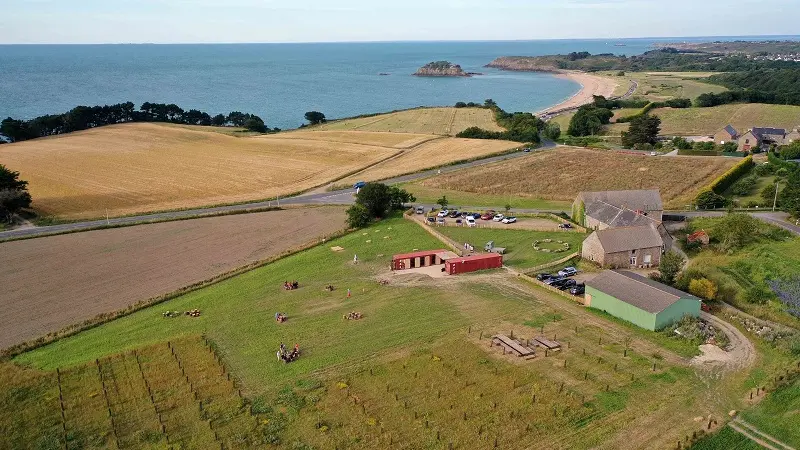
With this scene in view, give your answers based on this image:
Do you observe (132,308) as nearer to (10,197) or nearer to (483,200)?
(10,197)

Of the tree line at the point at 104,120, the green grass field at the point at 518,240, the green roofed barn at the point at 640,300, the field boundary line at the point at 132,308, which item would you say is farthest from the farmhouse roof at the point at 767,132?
the tree line at the point at 104,120

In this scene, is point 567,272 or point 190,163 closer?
point 567,272

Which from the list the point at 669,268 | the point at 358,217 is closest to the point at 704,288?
the point at 669,268

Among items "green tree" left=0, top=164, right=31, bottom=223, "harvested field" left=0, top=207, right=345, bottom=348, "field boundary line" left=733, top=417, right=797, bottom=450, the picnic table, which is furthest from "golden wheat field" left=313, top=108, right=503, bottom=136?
"field boundary line" left=733, top=417, right=797, bottom=450

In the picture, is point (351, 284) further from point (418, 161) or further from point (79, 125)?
point (79, 125)

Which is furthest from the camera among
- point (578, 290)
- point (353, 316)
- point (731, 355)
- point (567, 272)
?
point (567, 272)

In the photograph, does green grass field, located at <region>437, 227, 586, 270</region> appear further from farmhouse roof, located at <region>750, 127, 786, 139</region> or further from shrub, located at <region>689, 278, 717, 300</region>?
farmhouse roof, located at <region>750, 127, 786, 139</region>

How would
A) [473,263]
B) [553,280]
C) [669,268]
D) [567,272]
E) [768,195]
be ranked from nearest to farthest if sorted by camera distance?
[669,268] → [553,280] → [567,272] → [473,263] → [768,195]
